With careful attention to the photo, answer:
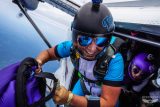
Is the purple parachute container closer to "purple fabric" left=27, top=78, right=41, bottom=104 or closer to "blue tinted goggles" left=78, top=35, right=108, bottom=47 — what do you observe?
"blue tinted goggles" left=78, top=35, right=108, bottom=47

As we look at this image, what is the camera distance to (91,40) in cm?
151

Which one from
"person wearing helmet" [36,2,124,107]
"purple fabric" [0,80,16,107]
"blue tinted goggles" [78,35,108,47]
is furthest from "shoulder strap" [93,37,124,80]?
"purple fabric" [0,80,16,107]

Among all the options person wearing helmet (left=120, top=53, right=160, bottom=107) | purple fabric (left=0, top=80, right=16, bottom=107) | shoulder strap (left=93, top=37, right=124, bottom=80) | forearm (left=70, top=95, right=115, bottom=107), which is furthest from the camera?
person wearing helmet (left=120, top=53, right=160, bottom=107)

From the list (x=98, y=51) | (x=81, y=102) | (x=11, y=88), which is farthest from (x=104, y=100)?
(x=11, y=88)

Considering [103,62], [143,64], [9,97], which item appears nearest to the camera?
[9,97]

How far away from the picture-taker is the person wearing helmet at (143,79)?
181 centimetres

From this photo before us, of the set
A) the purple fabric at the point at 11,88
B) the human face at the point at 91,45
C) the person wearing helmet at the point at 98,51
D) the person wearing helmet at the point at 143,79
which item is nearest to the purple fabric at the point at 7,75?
the purple fabric at the point at 11,88

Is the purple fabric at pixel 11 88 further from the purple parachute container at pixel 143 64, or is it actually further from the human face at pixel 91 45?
the purple parachute container at pixel 143 64

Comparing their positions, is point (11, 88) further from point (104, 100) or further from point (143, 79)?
point (143, 79)

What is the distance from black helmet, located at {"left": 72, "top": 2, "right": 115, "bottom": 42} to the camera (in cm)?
152

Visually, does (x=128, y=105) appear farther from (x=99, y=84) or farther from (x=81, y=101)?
(x=81, y=101)

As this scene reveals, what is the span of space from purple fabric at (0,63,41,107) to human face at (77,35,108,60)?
403 mm

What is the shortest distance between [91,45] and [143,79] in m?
0.54

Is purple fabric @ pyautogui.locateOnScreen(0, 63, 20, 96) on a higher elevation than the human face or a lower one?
lower
